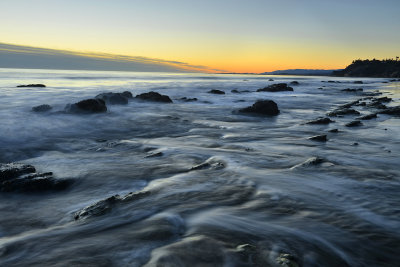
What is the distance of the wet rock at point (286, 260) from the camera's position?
7.90 ft

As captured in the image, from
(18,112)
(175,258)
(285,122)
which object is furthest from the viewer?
(18,112)

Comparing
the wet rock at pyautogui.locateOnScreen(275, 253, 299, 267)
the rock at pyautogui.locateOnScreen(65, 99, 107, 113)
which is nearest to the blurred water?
the wet rock at pyautogui.locateOnScreen(275, 253, 299, 267)

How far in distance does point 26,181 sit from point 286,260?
3.73m

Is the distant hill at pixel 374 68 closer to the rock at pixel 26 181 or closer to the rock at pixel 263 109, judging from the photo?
the rock at pixel 263 109

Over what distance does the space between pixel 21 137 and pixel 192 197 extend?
6.66 meters

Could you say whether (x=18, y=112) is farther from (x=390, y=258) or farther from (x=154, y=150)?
(x=390, y=258)

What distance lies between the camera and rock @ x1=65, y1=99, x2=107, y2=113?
1283 centimetres

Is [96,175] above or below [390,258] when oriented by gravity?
below

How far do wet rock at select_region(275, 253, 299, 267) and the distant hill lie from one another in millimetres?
143138

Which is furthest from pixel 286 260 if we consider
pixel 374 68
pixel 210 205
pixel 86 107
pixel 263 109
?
pixel 374 68

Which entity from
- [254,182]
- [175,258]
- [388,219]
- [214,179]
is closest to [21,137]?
[214,179]

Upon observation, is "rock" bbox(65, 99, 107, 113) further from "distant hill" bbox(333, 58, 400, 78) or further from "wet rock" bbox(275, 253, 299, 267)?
"distant hill" bbox(333, 58, 400, 78)

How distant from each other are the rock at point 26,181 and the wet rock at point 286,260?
11.0 feet

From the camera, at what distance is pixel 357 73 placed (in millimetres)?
152125
